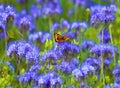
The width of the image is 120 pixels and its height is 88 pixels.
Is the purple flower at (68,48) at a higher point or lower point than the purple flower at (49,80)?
higher

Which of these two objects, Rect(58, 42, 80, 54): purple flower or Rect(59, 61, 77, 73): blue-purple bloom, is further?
Rect(58, 42, 80, 54): purple flower

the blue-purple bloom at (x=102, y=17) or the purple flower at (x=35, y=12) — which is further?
the purple flower at (x=35, y=12)

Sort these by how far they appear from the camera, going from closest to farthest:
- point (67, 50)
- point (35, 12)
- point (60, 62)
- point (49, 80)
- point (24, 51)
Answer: point (49, 80) → point (24, 51) → point (67, 50) → point (60, 62) → point (35, 12)

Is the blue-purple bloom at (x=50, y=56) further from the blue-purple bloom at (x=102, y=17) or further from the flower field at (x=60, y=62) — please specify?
the blue-purple bloom at (x=102, y=17)

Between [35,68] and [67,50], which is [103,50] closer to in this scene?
[67,50]

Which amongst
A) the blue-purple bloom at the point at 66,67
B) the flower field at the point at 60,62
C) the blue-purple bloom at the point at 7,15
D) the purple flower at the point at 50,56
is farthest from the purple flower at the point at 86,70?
the blue-purple bloom at the point at 7,15

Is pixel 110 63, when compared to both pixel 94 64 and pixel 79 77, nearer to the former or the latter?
pixel 94 64

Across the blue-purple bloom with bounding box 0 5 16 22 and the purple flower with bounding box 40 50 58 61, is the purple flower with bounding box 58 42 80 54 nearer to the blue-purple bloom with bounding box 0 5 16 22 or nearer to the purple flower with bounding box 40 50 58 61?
the purple flower with bounding box 40 50 58 61

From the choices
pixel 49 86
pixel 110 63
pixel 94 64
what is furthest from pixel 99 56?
pixel 49 86

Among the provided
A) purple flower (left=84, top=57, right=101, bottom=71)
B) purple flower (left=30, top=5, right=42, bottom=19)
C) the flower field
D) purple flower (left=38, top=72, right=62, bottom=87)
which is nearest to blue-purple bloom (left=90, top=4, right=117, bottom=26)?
the flower field

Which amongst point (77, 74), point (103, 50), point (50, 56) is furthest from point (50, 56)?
point (103, 50)

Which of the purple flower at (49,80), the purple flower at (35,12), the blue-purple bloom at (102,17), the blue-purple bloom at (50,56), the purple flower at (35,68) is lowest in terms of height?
the purple flower at (49,80)

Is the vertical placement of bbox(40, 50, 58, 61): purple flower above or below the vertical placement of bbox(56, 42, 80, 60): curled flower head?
below
